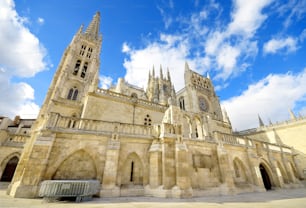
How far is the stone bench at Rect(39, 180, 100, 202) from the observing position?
5184mm

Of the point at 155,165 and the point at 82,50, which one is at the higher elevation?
the point at 82,50

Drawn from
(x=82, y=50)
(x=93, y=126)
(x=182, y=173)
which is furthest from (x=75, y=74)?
(x=182, y=173)

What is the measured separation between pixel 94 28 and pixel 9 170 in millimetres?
33139

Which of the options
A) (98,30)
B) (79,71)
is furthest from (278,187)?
(98,30)

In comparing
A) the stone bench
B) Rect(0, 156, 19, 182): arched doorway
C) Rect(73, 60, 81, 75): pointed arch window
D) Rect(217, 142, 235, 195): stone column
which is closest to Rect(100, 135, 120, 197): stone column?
the stone bench

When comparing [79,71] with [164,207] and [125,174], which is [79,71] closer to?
[125,174]

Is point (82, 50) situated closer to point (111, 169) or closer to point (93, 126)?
point (93, 126)

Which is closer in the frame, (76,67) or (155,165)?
(155,165)

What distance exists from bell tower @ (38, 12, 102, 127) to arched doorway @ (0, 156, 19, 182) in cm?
529

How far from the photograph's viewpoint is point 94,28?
34.3 meters

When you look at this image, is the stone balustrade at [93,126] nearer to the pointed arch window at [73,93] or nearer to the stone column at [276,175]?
the stone column at [276,175]

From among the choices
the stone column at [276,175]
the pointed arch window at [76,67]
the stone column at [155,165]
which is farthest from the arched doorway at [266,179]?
the pointed arch window at [76,67]

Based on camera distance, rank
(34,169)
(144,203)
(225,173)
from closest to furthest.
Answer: (144,203), (34,169), (225,173)

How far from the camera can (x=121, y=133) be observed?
7.91 m
